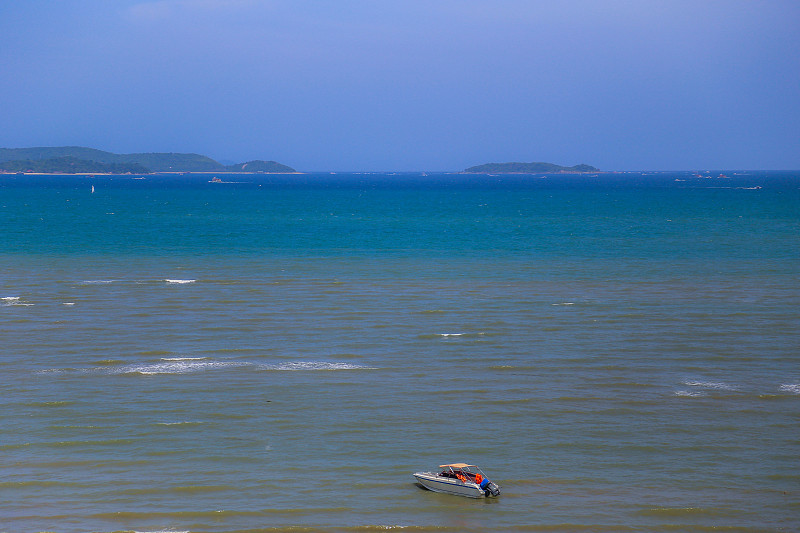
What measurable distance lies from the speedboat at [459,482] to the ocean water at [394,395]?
0.31m

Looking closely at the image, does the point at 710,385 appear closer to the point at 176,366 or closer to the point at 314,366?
the point at 314,366

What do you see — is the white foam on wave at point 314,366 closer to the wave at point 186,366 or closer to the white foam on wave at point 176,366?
the wave at point 186,366

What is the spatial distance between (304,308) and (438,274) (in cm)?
1767

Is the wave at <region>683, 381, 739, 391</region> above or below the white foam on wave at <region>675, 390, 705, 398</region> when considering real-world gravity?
above

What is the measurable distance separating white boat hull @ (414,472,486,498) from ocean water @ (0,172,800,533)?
0.26m

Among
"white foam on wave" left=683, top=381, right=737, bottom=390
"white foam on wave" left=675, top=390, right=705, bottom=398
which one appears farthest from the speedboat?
"white foam on wave" left=683, top=381, right=737, bottom=390

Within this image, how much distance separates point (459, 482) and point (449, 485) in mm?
336

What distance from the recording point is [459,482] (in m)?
22.6

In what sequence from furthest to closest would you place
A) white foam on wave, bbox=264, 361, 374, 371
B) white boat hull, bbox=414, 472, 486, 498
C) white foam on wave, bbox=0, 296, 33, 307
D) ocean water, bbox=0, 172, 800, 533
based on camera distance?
white foam on wave, bbox=0, 296, 33, 307 < white foam on wave, bbox=264, 361, 374, 371 < white boat hull, bbox=414, 472, 486, 498 < ocean water, bbox=0, 172, 800, 533

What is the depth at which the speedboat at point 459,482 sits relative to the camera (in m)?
22.5

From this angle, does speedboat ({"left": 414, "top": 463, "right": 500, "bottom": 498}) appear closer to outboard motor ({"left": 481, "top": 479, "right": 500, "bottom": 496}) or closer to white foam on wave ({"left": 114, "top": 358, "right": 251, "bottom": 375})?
outboard motor ({"left": 481, "top": 479, "right": 500, "bottom": 496})

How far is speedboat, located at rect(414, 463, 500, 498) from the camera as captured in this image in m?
22.5

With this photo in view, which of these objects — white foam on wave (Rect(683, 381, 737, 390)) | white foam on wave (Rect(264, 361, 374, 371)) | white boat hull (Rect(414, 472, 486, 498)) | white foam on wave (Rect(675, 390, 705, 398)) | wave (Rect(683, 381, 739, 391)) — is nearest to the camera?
white boat hull (Rect(414, 472, 486, 498))

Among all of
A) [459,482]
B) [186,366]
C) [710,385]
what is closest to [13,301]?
[186,366]
